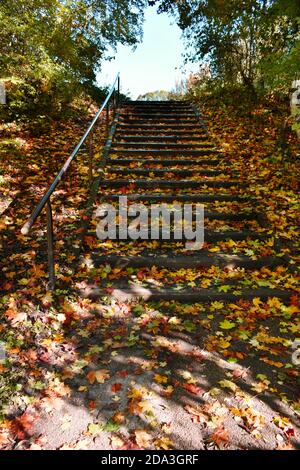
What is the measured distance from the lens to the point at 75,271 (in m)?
4.12

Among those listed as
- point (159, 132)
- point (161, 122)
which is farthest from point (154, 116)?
point (159, 132)

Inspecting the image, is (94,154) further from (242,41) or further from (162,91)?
(162,91)

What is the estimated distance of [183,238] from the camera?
4797mm

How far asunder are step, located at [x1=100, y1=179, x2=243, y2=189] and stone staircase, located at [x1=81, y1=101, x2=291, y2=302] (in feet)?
0.06

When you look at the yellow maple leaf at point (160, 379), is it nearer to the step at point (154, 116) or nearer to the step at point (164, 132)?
the step at point (164, 132)

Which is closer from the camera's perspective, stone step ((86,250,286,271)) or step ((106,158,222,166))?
stone step ((86,250,286,271))

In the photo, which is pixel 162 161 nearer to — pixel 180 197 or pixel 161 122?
pixel 180 197

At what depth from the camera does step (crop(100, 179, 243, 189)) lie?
5961 millimetres

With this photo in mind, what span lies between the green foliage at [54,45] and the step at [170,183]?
6.69 ft

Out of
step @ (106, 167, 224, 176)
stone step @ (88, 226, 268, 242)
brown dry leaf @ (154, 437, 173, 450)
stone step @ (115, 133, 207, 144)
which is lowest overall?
brown dry leaf @ (154, 437, 173, 450)

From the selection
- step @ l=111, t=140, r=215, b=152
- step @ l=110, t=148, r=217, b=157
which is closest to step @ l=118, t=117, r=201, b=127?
step @ l=111, t=140, r=215, b=152

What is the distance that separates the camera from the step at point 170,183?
19.6ft

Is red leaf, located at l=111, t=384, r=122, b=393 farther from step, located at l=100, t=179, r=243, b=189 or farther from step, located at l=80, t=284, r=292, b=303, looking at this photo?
step, located at l=100, t=179, r=243, b=189

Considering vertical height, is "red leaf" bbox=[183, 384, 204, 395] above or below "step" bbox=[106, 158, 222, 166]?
below
